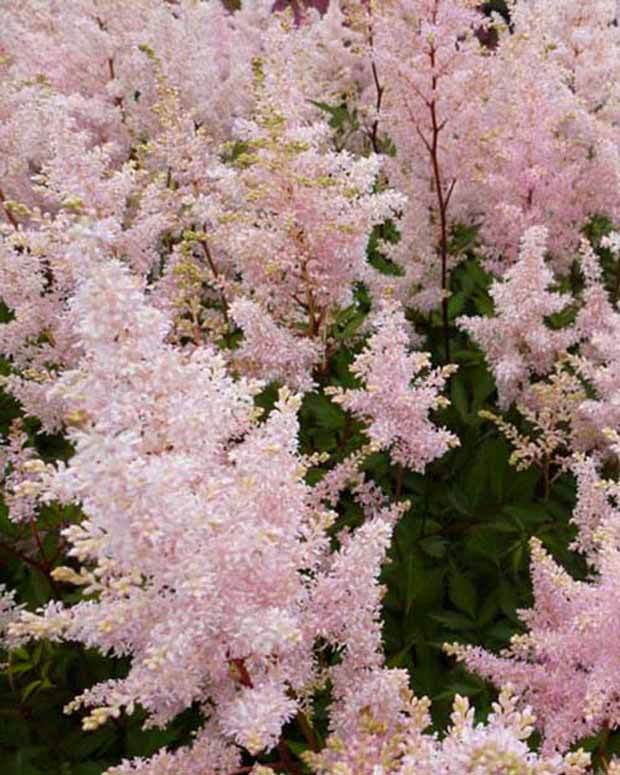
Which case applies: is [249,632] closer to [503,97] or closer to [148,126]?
[503,97]

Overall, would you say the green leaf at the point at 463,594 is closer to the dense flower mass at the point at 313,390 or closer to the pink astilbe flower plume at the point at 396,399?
the dense flower mass at the point at 313,390

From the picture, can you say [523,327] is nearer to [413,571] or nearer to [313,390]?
[313,390]

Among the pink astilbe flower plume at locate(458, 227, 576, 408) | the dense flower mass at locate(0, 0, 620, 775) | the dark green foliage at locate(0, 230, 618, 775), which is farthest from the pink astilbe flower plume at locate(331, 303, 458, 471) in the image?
the pink astilbe flower plume at locate(458, 227, 576, 408)

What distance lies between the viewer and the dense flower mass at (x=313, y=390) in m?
1.99

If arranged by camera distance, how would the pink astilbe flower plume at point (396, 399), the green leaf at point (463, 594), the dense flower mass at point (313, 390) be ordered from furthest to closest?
the green leaf at point (463, 594), the pink astilbe flower plume at point (396, 399), the dense flower mass at point (313, 390)

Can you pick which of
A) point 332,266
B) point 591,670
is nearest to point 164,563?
point 591,670

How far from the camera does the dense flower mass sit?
1.99 meters

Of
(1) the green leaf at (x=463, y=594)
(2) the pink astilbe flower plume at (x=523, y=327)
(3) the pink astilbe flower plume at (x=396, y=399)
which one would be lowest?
(1) the green leaf at (x=463, y=594)

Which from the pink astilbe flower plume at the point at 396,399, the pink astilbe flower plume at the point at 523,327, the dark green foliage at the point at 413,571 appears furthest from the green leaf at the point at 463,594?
the pink astilbe flower plume at the point at 523,327

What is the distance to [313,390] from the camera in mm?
4023

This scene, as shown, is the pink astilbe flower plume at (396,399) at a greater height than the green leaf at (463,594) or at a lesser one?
greater

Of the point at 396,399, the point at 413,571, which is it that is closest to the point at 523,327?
the point at 396,399

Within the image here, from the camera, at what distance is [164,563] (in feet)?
6.45

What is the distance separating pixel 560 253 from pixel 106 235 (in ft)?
10.1
